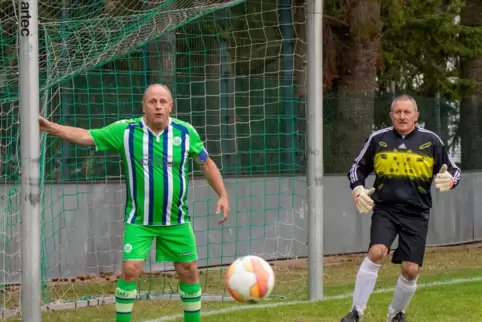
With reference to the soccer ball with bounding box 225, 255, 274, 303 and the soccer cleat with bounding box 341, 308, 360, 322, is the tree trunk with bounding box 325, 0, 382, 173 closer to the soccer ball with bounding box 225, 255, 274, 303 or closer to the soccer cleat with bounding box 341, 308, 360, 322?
the soccer cleat with bounding box 341, 308, 360, 322

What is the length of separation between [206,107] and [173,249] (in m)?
6.27

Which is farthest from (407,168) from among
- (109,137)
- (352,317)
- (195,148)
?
(109,137)

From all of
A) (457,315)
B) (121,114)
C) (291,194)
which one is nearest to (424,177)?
(457,315)

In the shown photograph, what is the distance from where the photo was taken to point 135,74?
12.3 m

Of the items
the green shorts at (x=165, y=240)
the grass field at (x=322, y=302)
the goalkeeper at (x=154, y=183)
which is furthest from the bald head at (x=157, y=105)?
the grass field at (x=322, y=302)

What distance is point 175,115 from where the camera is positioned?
13.2m

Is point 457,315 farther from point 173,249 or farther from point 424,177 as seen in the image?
point 173,249

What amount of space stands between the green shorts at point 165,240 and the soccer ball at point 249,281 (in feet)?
1.46

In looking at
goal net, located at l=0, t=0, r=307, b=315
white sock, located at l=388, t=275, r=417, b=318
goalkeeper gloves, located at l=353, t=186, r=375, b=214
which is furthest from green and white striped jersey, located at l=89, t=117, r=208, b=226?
goal net, located at l=0, t=0, r=307, b=315

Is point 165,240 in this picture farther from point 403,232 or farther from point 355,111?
point 355,111

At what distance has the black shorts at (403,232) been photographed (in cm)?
796

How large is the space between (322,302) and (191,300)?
8.22 feet

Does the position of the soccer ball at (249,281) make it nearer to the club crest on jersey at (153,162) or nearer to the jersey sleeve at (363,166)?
the club crest on jersey at (153,162)

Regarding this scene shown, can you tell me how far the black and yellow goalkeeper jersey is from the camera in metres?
7.95
